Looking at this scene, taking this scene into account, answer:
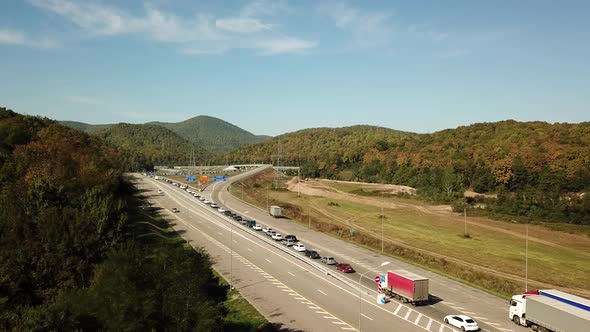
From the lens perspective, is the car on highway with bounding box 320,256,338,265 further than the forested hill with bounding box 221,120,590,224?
No

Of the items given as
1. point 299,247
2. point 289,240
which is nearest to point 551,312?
point 299,247

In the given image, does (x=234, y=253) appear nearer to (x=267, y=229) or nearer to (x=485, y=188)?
(x=267, y=229)

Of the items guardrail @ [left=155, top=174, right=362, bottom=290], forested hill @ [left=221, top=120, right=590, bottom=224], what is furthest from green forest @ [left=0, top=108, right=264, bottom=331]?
forested hill @ [left=221, top=120, right=590, bottom=224]

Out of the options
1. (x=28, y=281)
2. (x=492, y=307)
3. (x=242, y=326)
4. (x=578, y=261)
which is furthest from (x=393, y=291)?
(x=578, y=261)

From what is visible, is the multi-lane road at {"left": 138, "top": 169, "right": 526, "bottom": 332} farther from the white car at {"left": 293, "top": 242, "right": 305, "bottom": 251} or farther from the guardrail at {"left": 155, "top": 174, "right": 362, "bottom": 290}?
the white car at {"left": 293, "top": 242, "right": 305, "bottom": 251}

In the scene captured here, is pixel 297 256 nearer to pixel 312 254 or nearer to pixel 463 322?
pixel 312 254

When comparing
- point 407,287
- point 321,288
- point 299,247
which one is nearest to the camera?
point 407,287

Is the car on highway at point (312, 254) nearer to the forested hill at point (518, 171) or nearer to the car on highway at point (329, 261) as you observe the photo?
the car on highway at point (329, 261)
